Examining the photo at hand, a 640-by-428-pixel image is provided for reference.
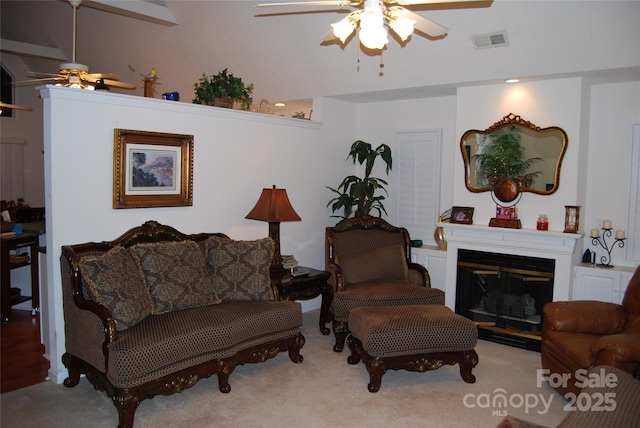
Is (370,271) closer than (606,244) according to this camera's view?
No

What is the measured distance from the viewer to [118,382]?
9.66 feet

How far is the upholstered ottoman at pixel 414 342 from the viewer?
356cm

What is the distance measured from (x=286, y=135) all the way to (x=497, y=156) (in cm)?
211

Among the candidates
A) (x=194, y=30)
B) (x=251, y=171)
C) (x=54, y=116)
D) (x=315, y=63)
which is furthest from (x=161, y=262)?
(x=194, y=30)

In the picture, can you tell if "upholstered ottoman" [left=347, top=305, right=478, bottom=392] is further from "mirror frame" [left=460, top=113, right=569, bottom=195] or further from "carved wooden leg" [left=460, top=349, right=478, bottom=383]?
"mirror frame" [left=460, top=113, right=569, bottom=195]

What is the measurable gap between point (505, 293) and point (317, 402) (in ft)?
→ 7.53

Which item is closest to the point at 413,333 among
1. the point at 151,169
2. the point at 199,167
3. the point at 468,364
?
the point at 468,364

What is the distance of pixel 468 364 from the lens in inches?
147

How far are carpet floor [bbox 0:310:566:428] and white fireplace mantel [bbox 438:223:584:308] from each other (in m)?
0.91

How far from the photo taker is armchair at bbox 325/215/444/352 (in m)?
4.35

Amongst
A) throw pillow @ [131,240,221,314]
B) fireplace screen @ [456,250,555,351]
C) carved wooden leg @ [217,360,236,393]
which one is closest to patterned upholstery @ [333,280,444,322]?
fireplace screen @ [456,250,555,351]

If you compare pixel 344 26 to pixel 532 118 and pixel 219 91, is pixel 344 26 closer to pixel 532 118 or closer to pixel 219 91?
pixel 219 91

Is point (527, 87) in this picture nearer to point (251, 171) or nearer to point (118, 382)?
point (251, 171)

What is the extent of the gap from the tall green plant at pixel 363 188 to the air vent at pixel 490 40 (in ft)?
5.51
